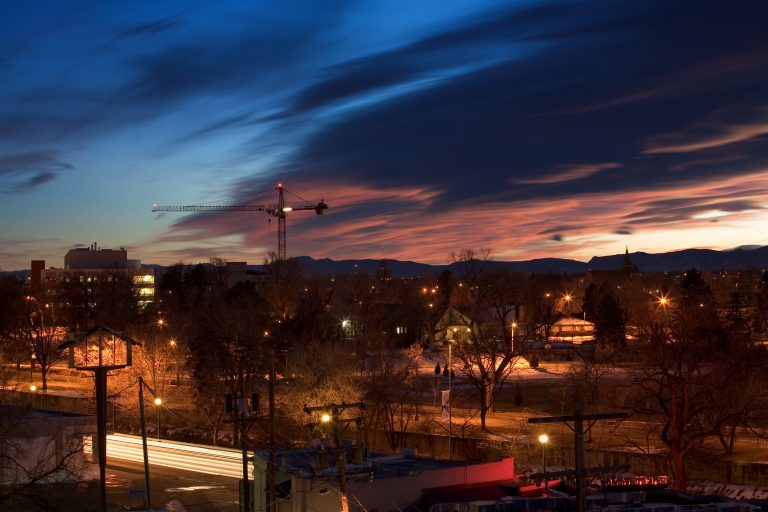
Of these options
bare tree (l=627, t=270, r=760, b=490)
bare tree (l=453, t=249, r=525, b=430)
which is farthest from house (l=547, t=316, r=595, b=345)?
bare tree (l=627, t=270, r=760, b=490)

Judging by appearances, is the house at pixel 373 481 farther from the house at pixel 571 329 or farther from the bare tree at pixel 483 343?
the house at pixel 571 329

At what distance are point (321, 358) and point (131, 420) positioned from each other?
15377mm

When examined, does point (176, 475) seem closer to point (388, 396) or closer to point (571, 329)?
point (388, 396)

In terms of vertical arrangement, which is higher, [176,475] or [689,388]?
[689,388]

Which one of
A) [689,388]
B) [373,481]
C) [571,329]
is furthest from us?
[571,329]

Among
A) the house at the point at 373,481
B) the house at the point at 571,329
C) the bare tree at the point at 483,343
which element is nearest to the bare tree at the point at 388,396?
the bare tree at the point at 483,343

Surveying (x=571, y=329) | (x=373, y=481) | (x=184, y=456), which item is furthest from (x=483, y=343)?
(x=571, y=329)

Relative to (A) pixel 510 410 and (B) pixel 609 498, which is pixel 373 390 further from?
(B) pixel 609 498

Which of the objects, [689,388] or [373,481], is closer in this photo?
[373,481]

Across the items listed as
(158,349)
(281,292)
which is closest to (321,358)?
(158,349)

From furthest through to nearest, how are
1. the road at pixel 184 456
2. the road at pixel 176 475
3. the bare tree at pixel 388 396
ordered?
1. the bare tree at pixel 388 396
2. the road at pixel 184 456
3. the road at pixel 176 475

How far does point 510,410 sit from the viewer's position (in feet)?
168

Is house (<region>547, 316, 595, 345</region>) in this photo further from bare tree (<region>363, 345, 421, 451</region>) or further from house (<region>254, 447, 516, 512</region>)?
house (<region>254, 447, 516, 512</region>)

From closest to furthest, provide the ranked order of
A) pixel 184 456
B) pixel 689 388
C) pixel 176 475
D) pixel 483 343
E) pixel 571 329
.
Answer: pixel 689 388, pixel 176 475, pixel 184 456, pixel 483 343, pixel 571 329
